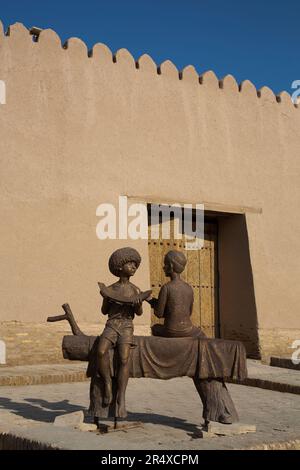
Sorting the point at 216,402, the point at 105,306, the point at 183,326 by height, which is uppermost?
the point at 105,306

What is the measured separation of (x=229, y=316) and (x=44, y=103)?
15.2ft

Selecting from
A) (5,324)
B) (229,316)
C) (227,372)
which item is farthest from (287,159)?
(227,372)

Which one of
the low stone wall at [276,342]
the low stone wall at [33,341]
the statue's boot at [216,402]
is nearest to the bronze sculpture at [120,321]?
the statue's boot at [216,402]

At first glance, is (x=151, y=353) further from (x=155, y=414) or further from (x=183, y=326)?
(x=155, y=414)

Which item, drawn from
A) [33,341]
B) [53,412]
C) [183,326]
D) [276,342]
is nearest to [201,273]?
[276,342]

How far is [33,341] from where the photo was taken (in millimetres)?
8797

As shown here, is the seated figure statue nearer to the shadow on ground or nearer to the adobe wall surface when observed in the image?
the shadow on ground

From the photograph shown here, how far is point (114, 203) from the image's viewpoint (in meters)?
9.61

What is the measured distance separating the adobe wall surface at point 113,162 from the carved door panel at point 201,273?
707mm

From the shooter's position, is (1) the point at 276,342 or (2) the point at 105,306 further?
(1) the point at 276,342

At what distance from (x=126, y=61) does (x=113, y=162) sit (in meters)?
1.63

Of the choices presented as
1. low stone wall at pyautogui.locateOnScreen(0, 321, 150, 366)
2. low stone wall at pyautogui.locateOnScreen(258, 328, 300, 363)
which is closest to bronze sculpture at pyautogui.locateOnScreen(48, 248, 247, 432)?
low stone wall at pyautogui.locateOnScreen(0, 321, 150, 366)

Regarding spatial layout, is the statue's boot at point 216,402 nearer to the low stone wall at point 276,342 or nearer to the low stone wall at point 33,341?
the low stone wall at point 33,341
